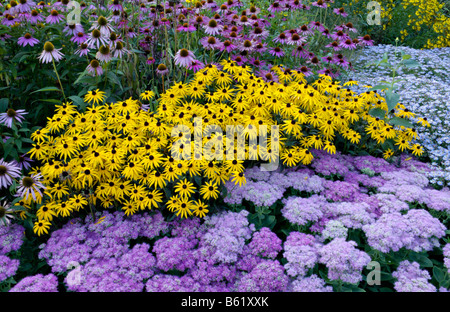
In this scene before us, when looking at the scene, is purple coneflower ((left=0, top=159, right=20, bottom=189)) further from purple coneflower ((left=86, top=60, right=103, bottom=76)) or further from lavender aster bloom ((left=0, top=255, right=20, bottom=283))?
purple coneflower ((left=86, top=60, right=103, bottom=76))

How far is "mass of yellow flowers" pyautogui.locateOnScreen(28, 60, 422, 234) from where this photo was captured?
2459 millimetres

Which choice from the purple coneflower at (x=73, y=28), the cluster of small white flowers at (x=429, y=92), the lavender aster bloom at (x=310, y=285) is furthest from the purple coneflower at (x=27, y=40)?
the cluster of small white flowers at (x=429, y=92)

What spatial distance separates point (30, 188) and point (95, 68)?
3.78 ft

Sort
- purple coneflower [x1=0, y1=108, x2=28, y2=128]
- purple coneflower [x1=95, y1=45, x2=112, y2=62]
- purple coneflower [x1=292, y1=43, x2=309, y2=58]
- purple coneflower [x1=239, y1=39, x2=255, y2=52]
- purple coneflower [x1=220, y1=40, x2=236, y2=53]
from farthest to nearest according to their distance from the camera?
1. purple coneflower [x1=292, y1=43, x2=309, y2=58]
2. purple coneflower [x1=239, y1=39, x2=255, y2=52]
3. purple coneflower [x1=220, y1=40, x2=236, y2=53]
4. purple coneflower [x1=95, y1=45, x2=112, y2=62]
5. purple coneflower [x1=0, y1=108, x2=28, y2=128]

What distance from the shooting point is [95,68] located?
115 inches

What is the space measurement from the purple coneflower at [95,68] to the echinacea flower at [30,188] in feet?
3.39

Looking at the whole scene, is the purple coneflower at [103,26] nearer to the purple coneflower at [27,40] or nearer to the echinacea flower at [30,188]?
the purple coneflower at [27,40]

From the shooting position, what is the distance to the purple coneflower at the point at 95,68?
2912 millimetres

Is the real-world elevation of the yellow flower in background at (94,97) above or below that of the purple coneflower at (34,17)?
below

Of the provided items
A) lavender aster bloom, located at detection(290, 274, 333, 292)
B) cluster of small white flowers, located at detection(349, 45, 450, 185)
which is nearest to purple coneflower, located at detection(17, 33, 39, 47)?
lavender aster bloom, located at detection(290, 274, 333, 292)

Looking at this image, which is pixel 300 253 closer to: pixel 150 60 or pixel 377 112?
pixel 377 112

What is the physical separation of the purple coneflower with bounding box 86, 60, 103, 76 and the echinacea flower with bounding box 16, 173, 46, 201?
103 centimetres
